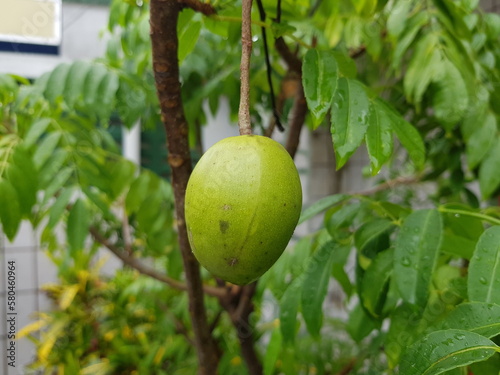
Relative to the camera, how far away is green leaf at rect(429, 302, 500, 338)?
14.0 inches

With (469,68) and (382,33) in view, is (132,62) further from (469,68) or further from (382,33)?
(469,68)

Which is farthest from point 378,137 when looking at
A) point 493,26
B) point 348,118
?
point 493,26

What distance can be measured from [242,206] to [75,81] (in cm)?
67

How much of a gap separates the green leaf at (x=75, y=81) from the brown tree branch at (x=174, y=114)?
382 mm

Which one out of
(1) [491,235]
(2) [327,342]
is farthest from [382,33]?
(2) [327,342]

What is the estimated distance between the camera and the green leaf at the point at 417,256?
47 centimetres

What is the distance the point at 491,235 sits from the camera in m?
0.44

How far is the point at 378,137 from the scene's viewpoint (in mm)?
453

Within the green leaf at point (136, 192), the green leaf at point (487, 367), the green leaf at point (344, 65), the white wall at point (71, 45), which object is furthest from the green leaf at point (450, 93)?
the white wall at point (71, 45)

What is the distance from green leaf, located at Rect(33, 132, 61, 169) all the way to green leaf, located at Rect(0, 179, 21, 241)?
0.66 feet

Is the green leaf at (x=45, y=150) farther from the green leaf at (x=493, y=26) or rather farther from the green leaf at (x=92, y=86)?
the green leaf at (x=493, y=26)

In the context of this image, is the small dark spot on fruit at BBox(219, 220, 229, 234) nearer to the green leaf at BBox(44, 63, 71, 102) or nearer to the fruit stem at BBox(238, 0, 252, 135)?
the fruit stem at BBox(238, 0, 252, 135)

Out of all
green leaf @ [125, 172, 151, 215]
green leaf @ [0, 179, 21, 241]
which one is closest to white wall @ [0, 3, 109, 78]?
green leaf @ [125, 172, 151, 215]

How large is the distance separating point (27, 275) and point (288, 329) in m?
0.90
